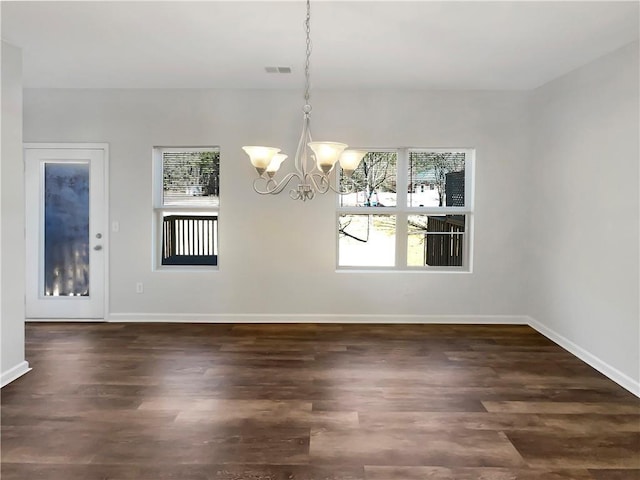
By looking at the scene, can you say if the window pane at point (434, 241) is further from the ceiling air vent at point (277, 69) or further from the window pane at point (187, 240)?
the window pane at point (187, 240)

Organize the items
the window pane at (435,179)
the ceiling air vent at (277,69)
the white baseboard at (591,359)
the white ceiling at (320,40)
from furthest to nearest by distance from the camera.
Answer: the window pane at (435,179) → the ceiling air vent at (277,69) → the white baseboard at (591,359) → the white ceiling at (320,40)

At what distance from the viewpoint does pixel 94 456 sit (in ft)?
8.14

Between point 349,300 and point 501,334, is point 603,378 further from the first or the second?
point 349,300

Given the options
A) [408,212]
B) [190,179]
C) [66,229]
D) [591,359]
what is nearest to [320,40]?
[408,212]

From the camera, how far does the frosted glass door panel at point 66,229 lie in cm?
522

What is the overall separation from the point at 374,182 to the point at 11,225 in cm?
352

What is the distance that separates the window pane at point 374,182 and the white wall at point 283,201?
0.23 metres

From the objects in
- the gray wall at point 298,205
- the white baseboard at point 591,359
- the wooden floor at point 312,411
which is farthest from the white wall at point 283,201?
the wooden floor at point 312,411

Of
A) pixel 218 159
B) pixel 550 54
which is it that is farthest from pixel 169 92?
pixel 550 54

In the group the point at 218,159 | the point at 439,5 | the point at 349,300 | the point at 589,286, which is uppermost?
the point at 439,5

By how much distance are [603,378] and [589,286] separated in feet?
2.56

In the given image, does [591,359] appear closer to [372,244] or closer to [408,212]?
[408,212]

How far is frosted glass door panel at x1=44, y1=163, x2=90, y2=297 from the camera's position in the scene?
17.1 feet

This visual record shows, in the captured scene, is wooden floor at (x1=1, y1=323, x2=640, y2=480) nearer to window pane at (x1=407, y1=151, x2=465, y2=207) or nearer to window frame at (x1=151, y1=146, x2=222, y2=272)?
window frame at (x1=151, y1=146, x2=222, y2=272)
